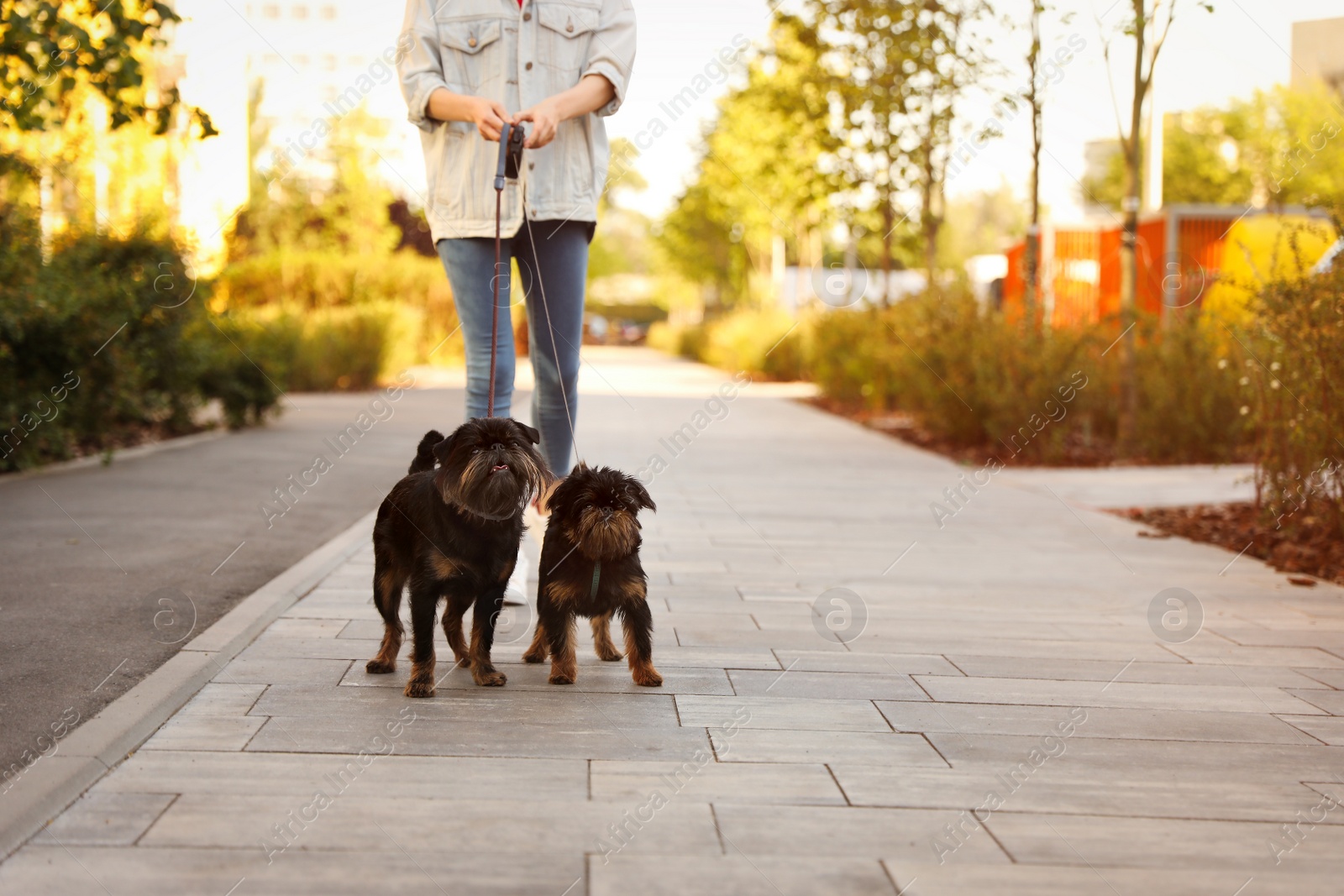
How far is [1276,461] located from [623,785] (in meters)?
5.12

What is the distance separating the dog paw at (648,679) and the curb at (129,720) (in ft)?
4.29

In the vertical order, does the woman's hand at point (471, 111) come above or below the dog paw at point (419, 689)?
above

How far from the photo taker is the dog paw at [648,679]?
3.86m

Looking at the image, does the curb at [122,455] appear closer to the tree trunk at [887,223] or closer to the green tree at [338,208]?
the tree trunk at [887,223]

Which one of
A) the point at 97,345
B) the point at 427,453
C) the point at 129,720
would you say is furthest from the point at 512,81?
the point at 97,345

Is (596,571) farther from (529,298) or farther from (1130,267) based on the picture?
(1130,267)

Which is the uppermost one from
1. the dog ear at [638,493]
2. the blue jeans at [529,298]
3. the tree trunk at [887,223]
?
the tree trunk at [887,223]

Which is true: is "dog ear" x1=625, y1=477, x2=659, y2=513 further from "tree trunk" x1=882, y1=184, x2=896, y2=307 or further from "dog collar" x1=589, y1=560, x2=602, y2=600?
"tree trunk" x1=882, y1=184, x2=896, y2=307

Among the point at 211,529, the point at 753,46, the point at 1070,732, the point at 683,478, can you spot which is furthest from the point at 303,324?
the point at 1070,732

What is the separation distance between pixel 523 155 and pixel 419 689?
1.90 metres

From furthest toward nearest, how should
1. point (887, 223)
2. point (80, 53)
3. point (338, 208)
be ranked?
point (338, 208)
point (887, 223)
point (80, 53)

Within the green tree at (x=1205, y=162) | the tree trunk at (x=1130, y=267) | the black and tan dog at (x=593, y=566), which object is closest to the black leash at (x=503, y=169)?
the black and tan dog at (x=593, y=566)

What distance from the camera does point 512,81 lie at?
4512 mm

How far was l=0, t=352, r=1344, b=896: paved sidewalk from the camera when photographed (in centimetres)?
251
